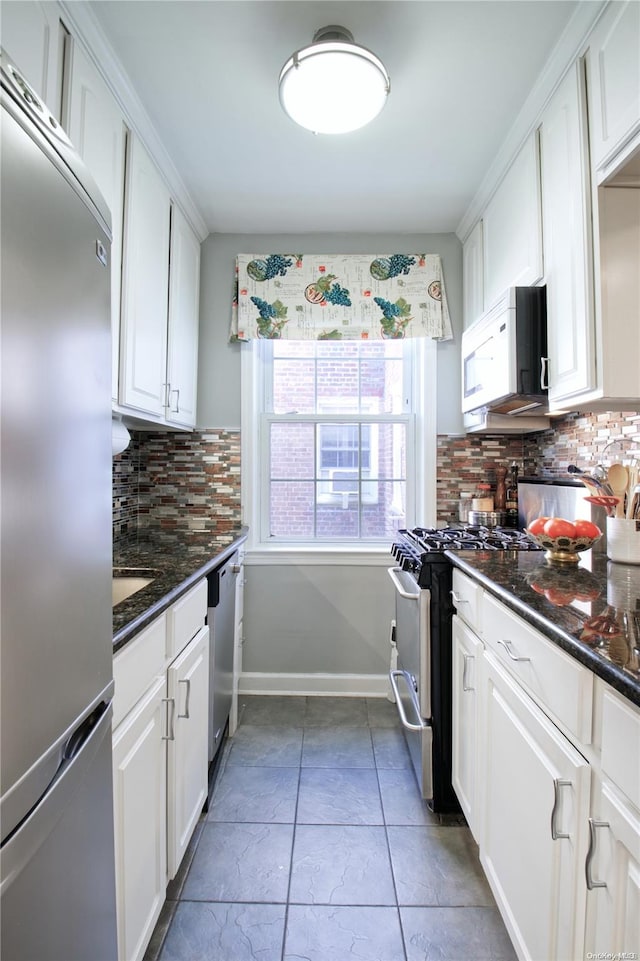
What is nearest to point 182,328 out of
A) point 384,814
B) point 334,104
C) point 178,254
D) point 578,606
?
point 178,254

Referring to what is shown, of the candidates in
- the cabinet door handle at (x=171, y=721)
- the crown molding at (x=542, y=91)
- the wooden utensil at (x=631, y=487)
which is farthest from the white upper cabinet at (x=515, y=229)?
the cabinet door handle at (x=171, y=721)

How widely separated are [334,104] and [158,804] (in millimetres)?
2073

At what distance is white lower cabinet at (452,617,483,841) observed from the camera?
1412mm

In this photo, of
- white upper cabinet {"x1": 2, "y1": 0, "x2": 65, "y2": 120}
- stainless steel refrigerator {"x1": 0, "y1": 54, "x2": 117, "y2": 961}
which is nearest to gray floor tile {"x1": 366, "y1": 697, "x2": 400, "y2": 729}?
stainless steel refrigerator {"x1": 0, "y1": 54, "x2": 117, "y2": 961}

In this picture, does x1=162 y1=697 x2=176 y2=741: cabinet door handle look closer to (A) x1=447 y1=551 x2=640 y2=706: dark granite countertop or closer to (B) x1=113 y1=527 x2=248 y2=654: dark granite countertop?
(B) x1=113 y1=527 x2=248 y2=654: dark granite countertop

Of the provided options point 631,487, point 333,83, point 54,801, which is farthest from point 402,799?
point 333,83

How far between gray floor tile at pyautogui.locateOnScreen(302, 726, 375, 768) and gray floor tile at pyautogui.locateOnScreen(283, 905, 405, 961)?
667 mm

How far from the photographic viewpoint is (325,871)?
1.45 m

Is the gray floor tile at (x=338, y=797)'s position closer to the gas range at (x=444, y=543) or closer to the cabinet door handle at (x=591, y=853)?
the gas range at (x=444, y=543)

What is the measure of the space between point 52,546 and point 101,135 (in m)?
1.46

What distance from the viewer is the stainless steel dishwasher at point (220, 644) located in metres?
1.74

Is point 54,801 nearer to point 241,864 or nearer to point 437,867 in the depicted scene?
point 241,864

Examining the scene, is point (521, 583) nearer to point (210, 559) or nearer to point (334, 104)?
point (210, 559)

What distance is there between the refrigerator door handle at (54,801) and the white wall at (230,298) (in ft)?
6.64
